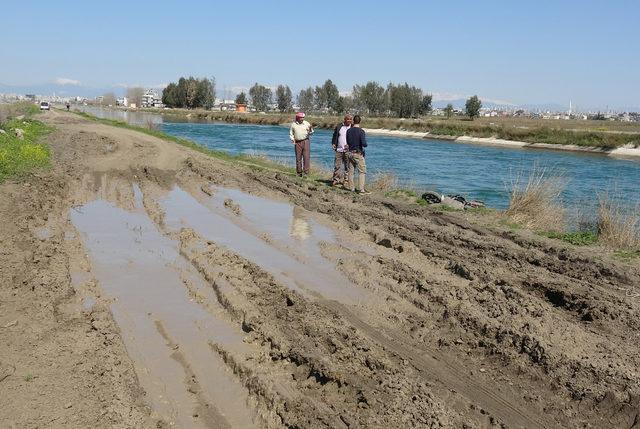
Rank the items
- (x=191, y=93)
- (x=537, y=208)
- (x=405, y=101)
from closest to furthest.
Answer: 1. (x=537, y=208)
2. (x=405, y=101)
3. (x=191, y=93)

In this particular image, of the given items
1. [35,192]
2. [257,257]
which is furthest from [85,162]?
[257,257]

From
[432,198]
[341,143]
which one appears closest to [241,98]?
[341,143]

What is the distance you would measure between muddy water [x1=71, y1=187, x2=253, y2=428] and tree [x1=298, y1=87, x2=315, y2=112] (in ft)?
439

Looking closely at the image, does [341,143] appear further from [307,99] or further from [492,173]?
[307,99]

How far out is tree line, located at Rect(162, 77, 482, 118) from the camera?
117m

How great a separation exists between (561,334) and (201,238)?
5.52 m

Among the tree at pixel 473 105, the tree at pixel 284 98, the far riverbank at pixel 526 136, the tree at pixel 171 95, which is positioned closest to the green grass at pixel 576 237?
the far riverbank at pixel 526 136

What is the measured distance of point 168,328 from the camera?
5.71 metres

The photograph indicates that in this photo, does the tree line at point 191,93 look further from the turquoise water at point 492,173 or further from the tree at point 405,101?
the turquoise water at point 492,173

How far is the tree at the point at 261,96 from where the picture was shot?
6181 inches

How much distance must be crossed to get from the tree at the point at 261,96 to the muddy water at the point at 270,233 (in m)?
146

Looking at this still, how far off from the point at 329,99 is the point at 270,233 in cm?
12763

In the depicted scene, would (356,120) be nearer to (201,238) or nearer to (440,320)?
(201,238)

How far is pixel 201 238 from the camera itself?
9.28 m
